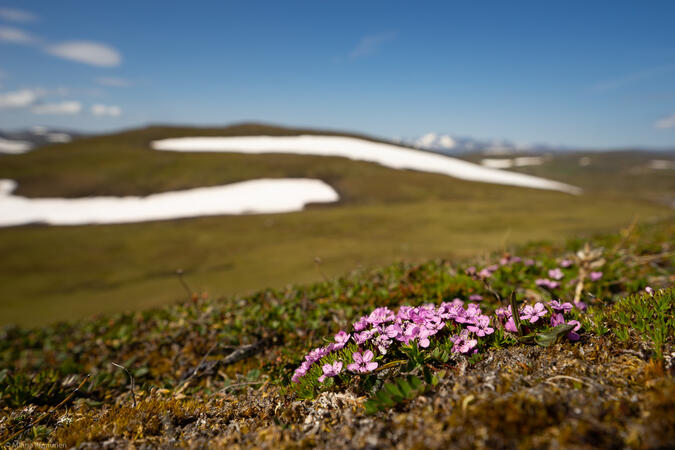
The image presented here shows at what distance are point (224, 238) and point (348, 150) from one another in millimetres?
67196

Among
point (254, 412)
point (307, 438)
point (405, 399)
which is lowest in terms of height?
point (254, 412)

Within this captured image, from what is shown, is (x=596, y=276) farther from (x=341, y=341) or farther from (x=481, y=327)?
(x=341, y=341)

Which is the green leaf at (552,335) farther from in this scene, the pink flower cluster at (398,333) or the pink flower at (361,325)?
the pink flower at (361,325)

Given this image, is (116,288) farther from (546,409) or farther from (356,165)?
(356,165)

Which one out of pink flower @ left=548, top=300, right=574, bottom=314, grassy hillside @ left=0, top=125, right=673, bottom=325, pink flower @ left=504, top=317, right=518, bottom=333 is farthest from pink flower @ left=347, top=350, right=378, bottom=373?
grassy hillside @ left=0, top=125, right=673, bottom=325

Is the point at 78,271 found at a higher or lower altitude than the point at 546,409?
lower

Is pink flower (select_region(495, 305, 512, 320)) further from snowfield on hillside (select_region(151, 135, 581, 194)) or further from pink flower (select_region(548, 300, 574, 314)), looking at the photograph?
snowfield on hillside (select_region(151, 135, 581, 194))

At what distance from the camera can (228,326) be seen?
5.70 metres

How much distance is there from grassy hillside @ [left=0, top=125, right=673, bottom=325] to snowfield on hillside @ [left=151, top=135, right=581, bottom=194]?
86.5 feet

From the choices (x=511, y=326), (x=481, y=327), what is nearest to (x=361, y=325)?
(x=481, y=327)

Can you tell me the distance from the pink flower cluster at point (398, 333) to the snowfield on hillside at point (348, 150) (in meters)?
75.1

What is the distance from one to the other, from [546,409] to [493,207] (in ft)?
124

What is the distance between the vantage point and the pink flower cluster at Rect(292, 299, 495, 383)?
2.65 meters

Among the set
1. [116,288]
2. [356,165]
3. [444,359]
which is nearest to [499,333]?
[444,359]
